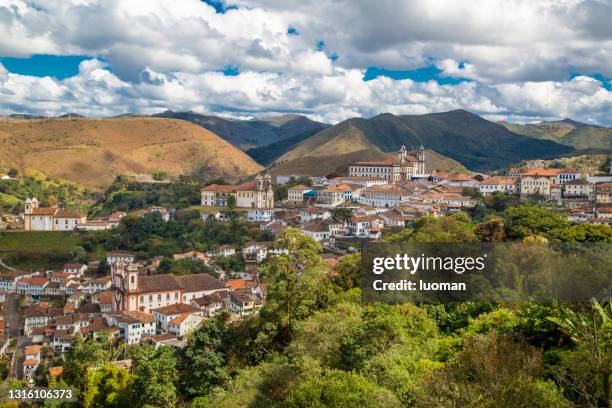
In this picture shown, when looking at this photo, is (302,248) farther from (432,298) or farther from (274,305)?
(432,298)

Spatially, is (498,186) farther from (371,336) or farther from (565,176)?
(371,336)

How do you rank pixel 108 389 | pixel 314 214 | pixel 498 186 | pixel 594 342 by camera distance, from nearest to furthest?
1. pixel 594 342
2. pixel 108 389
3. pixel 314 214
4. pixel 498 186

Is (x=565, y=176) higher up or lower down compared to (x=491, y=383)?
higher up

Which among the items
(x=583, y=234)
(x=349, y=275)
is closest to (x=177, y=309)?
(x=349, y=275)

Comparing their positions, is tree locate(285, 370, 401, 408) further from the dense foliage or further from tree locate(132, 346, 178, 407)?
tree locate(132, 346, 178, 407)

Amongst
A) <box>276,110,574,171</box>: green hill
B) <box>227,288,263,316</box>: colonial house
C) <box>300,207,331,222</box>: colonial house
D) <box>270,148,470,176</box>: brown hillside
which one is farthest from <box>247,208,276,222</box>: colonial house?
<box>276,110,574,171</box>: green hill
